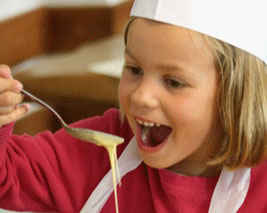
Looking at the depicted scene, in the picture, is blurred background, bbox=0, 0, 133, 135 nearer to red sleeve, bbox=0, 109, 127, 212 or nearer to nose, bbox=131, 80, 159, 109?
red sleeve, bbox=0, 109, 127, 212

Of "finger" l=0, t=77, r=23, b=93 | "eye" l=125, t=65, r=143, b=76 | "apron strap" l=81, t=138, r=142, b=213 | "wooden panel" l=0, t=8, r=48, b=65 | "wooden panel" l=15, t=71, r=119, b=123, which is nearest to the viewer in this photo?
"finger" l=0, t=77, r=23, b=93

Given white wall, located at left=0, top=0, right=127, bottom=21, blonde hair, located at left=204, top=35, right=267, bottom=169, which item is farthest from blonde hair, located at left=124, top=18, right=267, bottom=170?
white wall, located at left=0, top=0, right=127, bottom=21

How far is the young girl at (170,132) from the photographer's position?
2.61 feet

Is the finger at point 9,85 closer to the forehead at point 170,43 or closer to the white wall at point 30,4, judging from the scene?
the forehead at point 170,43

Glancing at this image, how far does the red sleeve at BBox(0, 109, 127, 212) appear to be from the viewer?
945 millimetres

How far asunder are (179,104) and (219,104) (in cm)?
9

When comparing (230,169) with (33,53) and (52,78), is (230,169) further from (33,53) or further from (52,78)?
(33,53)

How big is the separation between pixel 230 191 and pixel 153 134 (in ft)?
0.62

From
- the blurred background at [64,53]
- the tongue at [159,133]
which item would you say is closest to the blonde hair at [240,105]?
the tongue at [159,133]

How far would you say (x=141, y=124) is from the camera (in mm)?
894

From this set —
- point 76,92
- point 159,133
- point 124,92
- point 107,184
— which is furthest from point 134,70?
point 76,92

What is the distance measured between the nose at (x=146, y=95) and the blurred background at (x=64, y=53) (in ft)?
2.05

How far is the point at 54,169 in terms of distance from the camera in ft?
3.25

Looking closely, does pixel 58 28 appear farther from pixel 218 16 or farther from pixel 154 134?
pixel 218 16
